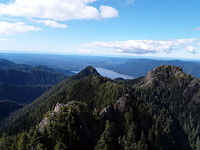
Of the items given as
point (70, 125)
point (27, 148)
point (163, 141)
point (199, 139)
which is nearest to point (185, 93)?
point (199, 139)

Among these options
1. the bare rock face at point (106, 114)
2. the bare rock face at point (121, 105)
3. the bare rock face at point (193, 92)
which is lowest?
the bare rock face at point (193, 92)

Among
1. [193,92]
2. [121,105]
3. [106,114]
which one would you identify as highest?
[121,105]

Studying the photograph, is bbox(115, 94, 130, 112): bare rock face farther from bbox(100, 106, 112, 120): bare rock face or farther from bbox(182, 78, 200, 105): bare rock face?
bbox(182, 78, 200, 105): bare rock face

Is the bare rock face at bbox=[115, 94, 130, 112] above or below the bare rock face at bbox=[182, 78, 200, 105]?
above

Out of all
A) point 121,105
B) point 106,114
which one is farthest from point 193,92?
point 106,114

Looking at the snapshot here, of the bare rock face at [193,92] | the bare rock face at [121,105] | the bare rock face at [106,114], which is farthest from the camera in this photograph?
the bare rock face at [193,92]

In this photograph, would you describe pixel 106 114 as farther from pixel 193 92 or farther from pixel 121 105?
pixel 193 92

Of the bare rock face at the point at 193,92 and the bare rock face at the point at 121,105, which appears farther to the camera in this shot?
the bare rock face at the point at 193,92

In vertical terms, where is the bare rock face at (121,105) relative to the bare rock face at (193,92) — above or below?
above

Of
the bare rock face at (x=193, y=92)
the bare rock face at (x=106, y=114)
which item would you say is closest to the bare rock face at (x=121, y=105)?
the bare rock face at (x=106, y=114)

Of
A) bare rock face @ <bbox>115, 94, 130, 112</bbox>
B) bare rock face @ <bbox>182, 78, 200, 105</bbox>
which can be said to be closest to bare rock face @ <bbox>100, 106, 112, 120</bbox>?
bare rock face @ <bbox>115, 94, 130, 112</bbox>

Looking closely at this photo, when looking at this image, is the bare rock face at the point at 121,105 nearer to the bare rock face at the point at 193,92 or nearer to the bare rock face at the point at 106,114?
the bare rock face at the point at 106,114

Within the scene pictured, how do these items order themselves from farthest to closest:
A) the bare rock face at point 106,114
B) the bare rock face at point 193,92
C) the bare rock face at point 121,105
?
the bare rock face at point 193,92 < the bare rock face at point 121,105 < the bare rock face at point 106,114

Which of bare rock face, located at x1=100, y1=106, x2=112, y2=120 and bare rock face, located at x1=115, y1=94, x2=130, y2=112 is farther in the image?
bare rock face, located at x1=115, y1=94, x2=130, y2=112
